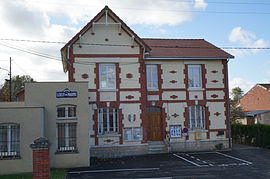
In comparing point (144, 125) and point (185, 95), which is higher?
point (185, 95)

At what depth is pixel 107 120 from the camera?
1984cm

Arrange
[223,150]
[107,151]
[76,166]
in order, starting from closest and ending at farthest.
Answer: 1. [76,166]
2. [107,151]
3. [223,150]

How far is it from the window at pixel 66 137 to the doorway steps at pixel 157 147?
229 inches

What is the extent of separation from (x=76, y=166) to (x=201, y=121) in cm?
988

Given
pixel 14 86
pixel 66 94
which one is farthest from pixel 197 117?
pixel 14 86

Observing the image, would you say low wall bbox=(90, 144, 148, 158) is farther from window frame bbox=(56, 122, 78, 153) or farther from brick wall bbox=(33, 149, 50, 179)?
brick wall bbox=(33, 149, 50, 179)

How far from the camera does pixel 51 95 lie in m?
16.2

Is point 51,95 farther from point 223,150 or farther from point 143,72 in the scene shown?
point 223,150

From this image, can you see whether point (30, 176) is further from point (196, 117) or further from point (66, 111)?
point (196, 117)

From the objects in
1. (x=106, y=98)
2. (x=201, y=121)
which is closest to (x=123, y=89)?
(x=106, y=98)

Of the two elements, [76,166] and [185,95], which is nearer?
[76,166]

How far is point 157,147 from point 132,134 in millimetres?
1961

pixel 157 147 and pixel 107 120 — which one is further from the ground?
pixel 107 120

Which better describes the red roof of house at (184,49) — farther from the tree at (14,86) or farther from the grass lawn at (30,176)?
the tree at (14,86)
